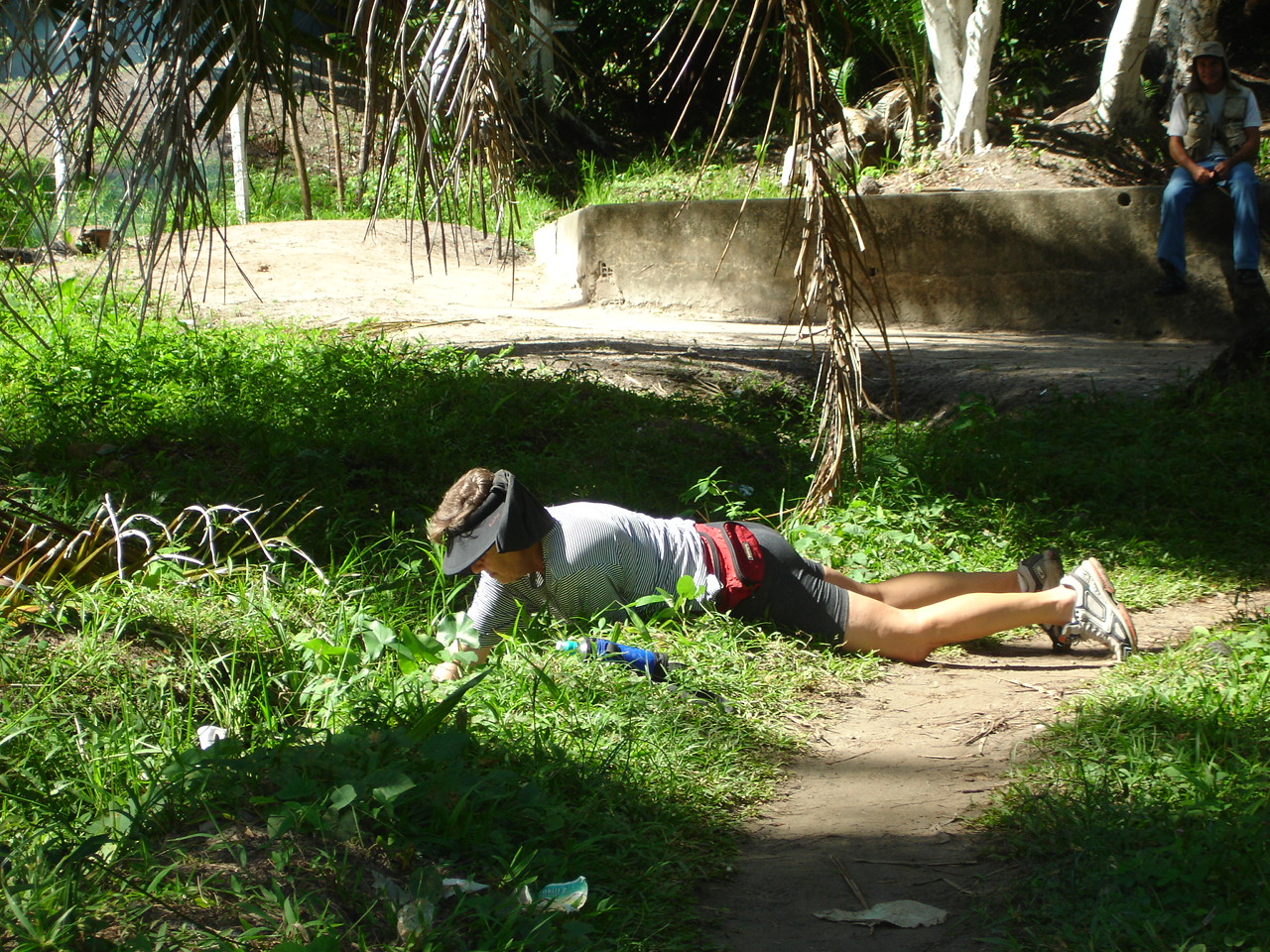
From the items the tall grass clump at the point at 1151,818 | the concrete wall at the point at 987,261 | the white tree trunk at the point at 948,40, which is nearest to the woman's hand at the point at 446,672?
the tall grass clump at the point at 1151,818

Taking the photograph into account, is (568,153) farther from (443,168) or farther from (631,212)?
(443,168)

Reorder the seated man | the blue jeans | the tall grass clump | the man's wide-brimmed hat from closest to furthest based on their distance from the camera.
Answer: the tall grass clump, the man's wide-brimmed hat, the blue jeans, the seated man

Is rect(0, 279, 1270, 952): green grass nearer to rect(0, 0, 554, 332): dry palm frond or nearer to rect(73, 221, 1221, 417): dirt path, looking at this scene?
rect(73, 221, 1221, 417): dirt path

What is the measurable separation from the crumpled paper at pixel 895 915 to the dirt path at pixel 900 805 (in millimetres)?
16

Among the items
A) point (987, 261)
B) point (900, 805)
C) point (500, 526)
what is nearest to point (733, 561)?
point (500, 526)

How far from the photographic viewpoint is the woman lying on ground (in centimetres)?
356

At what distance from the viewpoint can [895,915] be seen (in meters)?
2.27

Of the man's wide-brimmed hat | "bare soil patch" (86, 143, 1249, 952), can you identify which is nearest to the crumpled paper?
"bare soil patch" (86, 143, 1249, 952)

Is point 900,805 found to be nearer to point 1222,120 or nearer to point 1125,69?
point 1222,120

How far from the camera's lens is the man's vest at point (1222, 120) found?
7.70 meters

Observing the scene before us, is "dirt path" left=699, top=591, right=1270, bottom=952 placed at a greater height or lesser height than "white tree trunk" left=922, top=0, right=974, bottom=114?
lesser

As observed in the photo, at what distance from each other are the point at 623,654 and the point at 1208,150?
677 centimetres

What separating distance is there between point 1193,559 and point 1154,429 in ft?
4.55

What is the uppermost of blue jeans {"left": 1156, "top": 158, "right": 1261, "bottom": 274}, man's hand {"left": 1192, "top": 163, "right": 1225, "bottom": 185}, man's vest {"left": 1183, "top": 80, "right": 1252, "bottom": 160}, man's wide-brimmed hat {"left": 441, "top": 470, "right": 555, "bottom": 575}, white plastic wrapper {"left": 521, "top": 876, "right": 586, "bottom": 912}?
man's vest {"left": 1183, "top": 80, "right": 1252, "bottom": 160}
